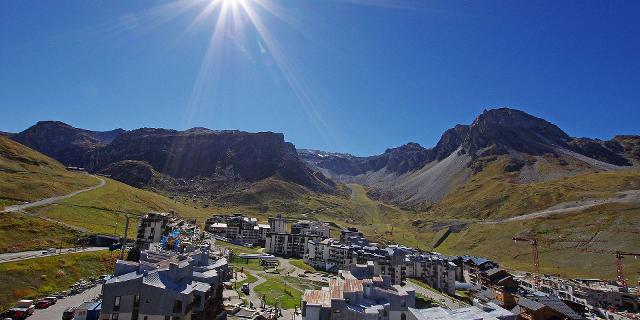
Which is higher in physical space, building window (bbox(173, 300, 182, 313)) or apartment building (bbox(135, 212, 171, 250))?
apartment building (bbox(135, 212, 171, 250))

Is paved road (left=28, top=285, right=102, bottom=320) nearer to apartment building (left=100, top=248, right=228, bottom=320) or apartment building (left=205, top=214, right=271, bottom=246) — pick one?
apartment building (left=100, top=248, right=228, bottom=320)

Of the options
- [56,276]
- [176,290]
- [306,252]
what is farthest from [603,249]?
[56,276]

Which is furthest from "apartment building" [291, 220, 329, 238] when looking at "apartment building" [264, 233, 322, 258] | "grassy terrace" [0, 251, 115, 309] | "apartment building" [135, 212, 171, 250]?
"grassy terrace" [0, 251, 115, 309]

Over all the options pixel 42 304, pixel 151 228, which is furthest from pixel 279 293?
pixel 42 304

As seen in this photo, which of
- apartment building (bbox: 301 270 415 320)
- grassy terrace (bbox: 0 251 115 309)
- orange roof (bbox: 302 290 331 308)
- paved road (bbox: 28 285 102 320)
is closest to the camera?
apartment building (bbox: 301 270 415 320)

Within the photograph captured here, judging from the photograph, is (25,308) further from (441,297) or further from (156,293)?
(441,297)

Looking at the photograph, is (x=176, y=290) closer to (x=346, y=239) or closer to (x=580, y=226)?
(x=346, y=239)
